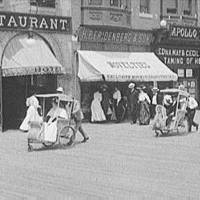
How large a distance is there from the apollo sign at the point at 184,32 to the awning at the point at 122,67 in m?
1.81

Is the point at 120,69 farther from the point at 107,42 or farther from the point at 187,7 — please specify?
the point at 187,7

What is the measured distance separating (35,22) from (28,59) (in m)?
1.89

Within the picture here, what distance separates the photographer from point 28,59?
19594mm

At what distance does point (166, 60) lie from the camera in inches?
1037

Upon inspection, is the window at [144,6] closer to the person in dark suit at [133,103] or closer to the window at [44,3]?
the person in dark suit at [133,103]

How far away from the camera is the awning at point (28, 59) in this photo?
1912 centimetres

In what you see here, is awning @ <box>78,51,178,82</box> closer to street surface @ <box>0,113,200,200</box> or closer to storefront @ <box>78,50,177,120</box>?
storefront @ <box>78,50,177,120</box>

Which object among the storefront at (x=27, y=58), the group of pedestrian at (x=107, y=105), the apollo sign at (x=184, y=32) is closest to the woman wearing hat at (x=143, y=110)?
the group of pedestrian at (x=107, y=105)

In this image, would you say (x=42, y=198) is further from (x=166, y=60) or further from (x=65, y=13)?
(x=166, y=60)

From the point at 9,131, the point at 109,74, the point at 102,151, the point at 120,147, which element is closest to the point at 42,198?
the point at 102,151

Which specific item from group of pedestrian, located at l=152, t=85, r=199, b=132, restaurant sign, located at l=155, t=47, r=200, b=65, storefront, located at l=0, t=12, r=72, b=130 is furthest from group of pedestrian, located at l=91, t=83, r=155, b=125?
restaurant sign, located at l=155, t=47, r=200, b=65

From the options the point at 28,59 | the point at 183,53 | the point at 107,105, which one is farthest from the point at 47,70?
the point at 183,53

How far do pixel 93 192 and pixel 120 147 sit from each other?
5803mm

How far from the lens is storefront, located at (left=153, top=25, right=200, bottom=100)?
26188mm
